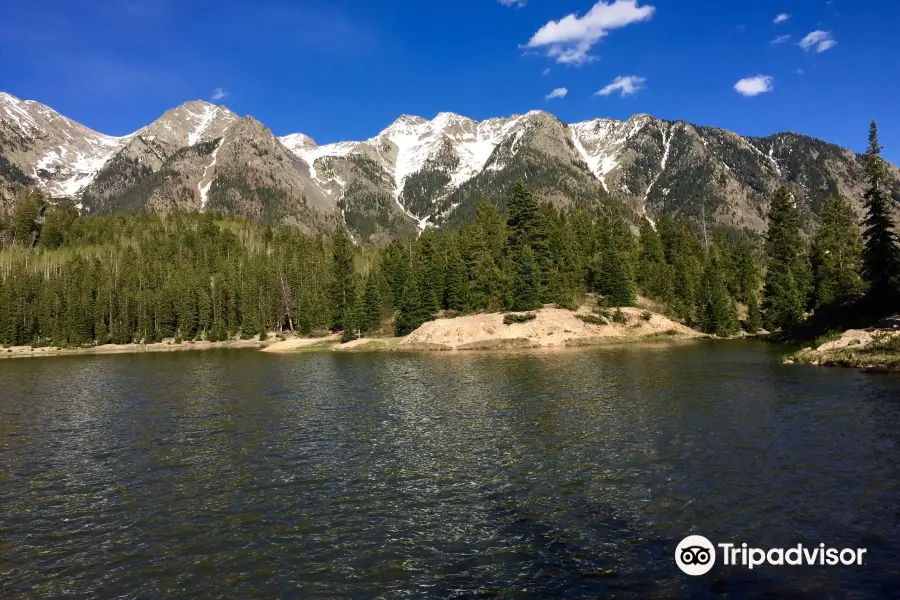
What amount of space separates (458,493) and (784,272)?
113m

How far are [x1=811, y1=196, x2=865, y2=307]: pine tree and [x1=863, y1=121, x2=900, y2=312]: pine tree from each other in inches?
521

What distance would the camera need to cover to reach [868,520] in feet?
53.7

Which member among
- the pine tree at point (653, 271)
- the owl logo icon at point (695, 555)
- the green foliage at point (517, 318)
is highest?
the pine tree at point (653, 271)

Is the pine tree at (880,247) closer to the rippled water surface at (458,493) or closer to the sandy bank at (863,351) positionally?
the sandy bank at (863,351)

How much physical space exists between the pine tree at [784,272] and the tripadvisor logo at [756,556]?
332ft

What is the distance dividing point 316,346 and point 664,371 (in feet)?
268

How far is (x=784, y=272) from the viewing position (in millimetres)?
109688

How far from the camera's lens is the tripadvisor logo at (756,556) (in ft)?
46.9


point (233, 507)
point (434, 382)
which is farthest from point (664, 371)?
point (233, 507)

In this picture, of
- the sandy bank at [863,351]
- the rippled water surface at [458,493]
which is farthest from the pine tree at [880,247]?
the rippled water surface at [458,493]

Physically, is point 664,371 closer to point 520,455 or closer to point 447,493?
point 520,455

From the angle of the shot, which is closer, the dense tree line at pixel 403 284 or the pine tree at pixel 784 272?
the pine tree at pixel 784 272

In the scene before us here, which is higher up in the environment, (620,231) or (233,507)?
(620,231)

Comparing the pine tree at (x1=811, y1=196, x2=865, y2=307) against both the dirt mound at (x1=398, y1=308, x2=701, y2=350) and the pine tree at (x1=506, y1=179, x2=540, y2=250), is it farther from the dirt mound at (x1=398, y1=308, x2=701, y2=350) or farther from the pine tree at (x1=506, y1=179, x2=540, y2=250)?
the pine tree at (x1=506, y1=179, x2=540, y2=250)
